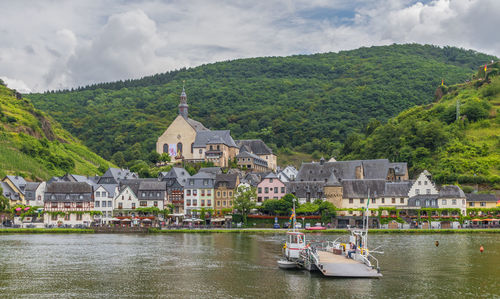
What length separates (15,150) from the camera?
138250 millimetres

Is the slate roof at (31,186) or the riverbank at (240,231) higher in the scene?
the slate roof at (31,186)

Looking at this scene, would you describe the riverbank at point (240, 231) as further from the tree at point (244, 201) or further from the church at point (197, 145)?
the church at point (197, 145)

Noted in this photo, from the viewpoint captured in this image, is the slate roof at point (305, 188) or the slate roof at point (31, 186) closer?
the slate roof at point (305, 188)

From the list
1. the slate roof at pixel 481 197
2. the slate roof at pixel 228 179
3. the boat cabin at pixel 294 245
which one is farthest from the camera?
the slate roof at pixel 228 179

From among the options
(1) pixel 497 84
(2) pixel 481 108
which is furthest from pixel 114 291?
(1) pixel 497 84

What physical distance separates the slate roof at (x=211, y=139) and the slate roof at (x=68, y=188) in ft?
124

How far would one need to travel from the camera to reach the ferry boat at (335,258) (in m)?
44.3

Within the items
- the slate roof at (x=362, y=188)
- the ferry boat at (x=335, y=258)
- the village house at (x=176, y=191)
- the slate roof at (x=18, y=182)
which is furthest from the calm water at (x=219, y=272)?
the slate roof at (x=18, y=182)

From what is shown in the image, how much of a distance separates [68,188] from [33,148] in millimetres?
37623

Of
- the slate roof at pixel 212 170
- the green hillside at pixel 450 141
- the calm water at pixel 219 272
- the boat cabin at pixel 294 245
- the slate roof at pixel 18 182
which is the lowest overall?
the calm water at pixel 219 272

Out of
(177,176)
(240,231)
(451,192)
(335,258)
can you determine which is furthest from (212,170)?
(335,258)

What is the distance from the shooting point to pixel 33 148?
141500 mm

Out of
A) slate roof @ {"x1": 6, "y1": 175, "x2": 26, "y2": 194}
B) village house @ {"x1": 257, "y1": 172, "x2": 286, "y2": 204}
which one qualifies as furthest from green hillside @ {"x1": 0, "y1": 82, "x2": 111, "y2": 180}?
village house @ {"x1": 257, "y1": 172, "x2": 286, "y2": 204}

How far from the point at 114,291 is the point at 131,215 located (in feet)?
231
